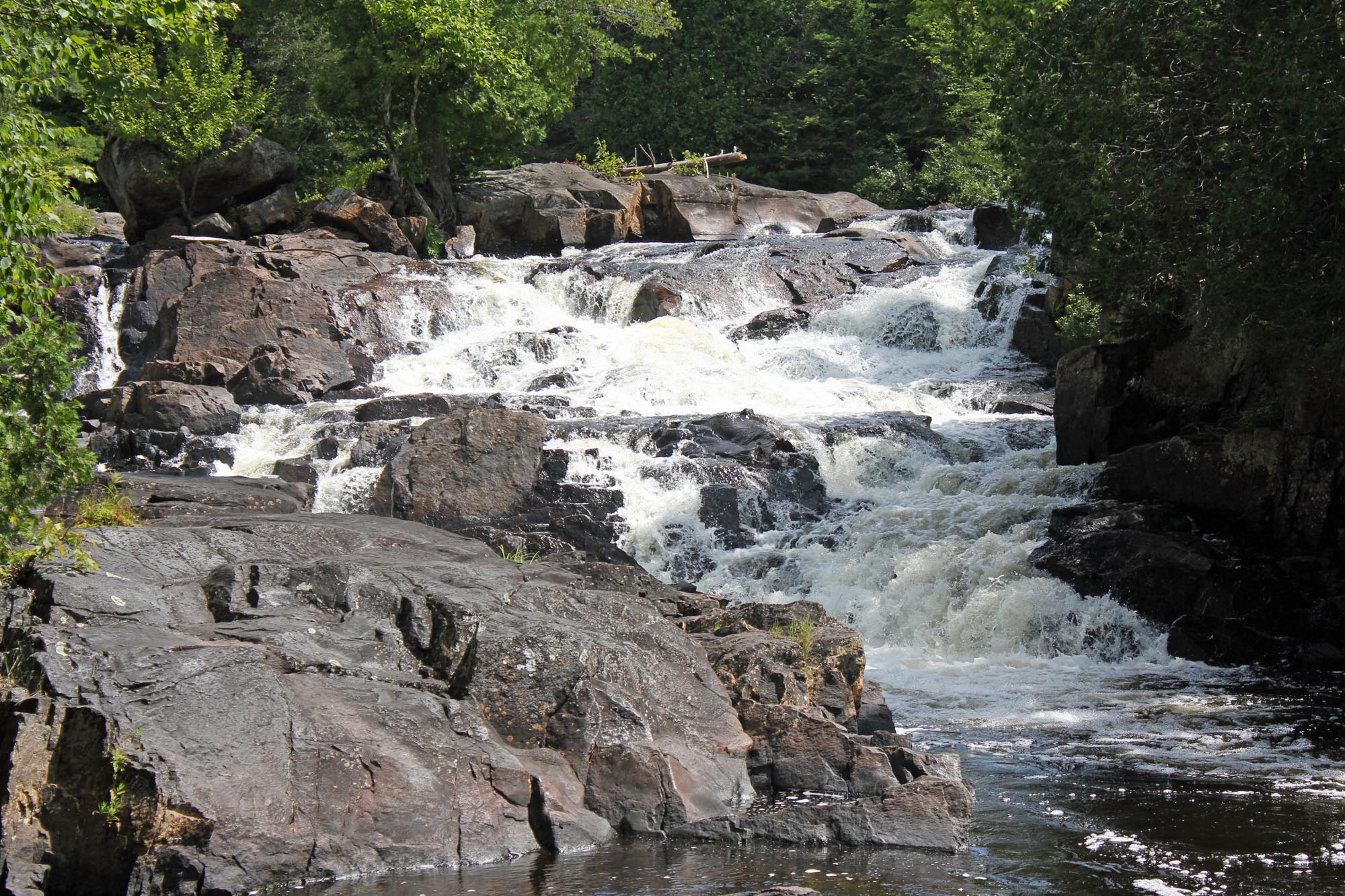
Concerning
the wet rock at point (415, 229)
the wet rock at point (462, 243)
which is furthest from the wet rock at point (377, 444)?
the wet rock at point (462, 243)

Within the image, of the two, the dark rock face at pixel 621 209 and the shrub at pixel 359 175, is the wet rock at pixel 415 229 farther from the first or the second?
the dark rock face at pixel 621 209

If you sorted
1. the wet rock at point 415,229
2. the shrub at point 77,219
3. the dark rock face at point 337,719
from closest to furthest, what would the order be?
the dark rock face at point 337,719
the shrub at point 77,219
the wet rock at point 415,229

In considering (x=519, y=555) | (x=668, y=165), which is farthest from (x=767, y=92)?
(x=519, y=555)

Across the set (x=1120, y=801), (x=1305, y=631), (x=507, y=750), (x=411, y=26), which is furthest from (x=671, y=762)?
(x=411, y=26)

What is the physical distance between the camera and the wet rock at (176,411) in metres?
17.3

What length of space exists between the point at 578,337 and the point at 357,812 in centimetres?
1525

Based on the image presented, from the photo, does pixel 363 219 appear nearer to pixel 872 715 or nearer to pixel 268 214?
pixel 268 214

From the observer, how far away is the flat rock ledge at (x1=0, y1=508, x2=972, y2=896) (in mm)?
5930

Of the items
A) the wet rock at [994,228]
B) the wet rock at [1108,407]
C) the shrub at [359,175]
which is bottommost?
the wet rock at [1108,407]

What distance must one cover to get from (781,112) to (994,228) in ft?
43.8

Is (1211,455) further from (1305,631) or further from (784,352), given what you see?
(784,352)

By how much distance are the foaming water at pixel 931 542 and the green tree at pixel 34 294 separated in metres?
3.31

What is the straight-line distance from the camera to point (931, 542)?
13.6 metres

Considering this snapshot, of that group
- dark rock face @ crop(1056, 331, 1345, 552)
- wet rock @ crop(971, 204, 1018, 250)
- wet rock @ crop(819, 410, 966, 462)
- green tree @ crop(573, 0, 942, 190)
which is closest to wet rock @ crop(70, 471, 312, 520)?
wet rock @ crop(819, 410, 966, 462)
